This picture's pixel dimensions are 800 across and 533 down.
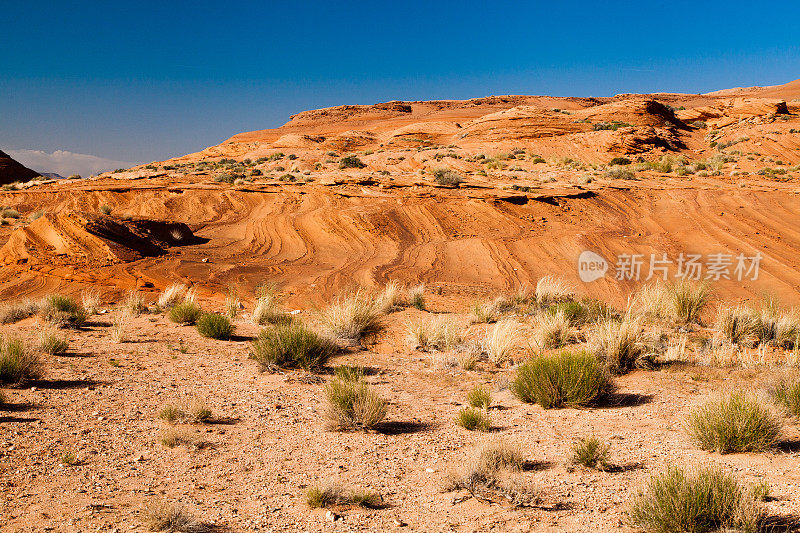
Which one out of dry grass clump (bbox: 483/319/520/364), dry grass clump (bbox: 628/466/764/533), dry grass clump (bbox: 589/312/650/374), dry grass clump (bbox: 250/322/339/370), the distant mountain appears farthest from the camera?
the distant mountain

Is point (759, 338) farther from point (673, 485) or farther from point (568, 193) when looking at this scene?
point (568, 193)

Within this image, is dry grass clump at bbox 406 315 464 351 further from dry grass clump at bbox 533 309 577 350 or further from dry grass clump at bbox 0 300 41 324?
dry grass clump at bbox 0 300 41 324

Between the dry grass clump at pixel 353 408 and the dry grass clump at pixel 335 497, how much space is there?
A: 1353 mm

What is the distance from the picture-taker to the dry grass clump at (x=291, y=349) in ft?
24.0

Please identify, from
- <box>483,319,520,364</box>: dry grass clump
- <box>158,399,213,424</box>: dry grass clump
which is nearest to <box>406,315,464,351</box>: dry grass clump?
<box>483,319,520,364</box>: dry grass clump

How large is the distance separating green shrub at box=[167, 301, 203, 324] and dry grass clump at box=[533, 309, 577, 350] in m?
6.05

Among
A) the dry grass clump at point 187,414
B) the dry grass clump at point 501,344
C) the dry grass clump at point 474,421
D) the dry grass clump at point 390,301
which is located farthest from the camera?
the dry grass clump at point 390,301

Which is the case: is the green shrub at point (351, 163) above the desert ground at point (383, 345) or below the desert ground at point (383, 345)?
above

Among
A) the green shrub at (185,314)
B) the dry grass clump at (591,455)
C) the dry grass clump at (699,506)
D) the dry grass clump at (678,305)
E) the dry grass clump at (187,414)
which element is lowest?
the dry grass clump at (187,414)

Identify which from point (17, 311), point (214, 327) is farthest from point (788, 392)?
point (17, 311)

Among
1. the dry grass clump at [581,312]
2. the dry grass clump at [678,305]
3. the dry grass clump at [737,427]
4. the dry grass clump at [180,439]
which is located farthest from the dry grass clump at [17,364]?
the dry grass clump at [678,305]

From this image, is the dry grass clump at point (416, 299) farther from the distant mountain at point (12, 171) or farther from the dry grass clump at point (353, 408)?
the distant mountain at point (12, 171)

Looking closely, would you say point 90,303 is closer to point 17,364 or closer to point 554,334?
point 17,364

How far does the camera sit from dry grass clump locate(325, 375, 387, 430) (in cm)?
539
